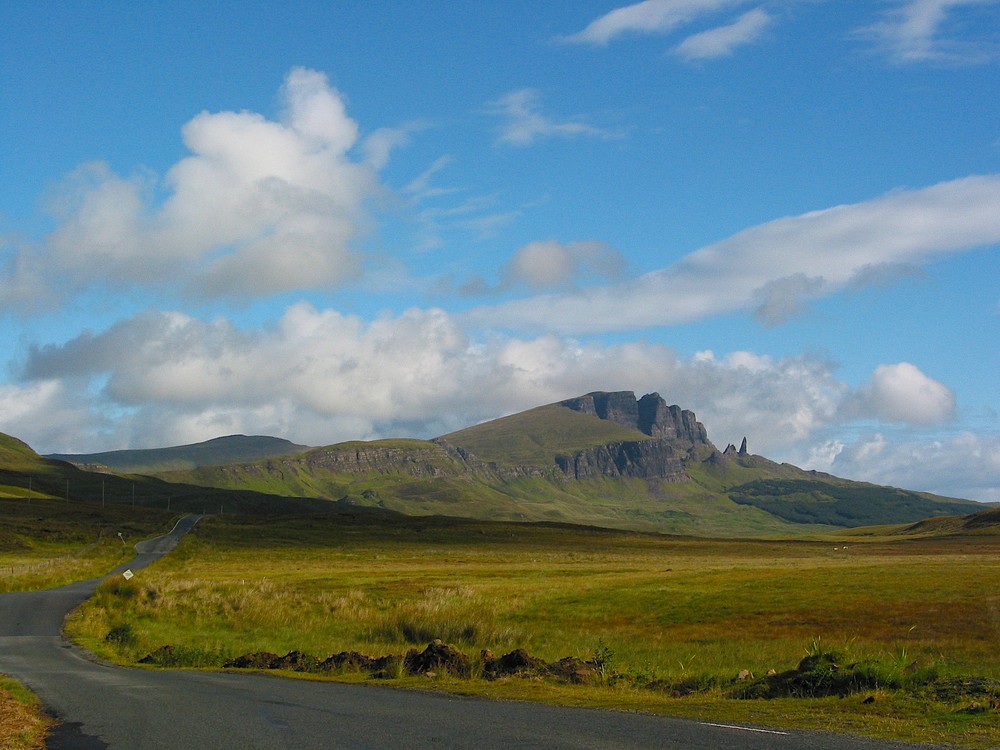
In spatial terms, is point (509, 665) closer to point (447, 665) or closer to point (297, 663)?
point (447, 665)

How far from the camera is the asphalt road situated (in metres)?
13.4

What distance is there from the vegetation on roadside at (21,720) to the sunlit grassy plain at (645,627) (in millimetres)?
7423

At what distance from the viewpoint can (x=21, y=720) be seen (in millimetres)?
15461

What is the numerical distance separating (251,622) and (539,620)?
12273 mm

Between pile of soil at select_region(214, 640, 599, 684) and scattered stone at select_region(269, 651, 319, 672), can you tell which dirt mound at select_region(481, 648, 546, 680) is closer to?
pile of soil at select_region(214, 640, 599, 684)

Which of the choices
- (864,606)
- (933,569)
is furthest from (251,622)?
(933,569)

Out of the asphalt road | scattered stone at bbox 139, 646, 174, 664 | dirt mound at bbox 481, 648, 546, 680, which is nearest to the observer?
→ the asphalt road

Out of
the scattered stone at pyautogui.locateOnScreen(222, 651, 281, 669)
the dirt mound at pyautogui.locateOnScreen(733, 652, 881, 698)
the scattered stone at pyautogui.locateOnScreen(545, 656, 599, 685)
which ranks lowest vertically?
the scattered stone at pyautogui.locateOnScreen(222, 651, 281, 669)

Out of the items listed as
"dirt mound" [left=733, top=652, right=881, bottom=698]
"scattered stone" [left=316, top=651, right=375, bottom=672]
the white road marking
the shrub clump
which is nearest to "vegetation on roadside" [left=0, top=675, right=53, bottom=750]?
"scattered stone" [left=316, top=651, right=375, bottom=672]

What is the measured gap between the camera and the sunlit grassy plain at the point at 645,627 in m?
17.8

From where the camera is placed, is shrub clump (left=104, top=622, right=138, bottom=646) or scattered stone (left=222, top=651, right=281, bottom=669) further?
shrub clump (left=104, top=622, right=138, bottom=646)

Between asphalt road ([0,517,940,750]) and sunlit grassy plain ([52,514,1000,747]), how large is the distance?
166 cm

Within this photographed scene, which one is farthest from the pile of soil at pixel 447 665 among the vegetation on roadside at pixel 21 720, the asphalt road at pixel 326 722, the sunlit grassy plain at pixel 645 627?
the vegetation on roadside at pixel 21 720

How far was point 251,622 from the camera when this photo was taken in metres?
38.4
